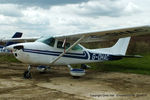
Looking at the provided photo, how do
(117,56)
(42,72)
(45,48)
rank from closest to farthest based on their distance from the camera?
(45,48)
(42,72)
(117,56)

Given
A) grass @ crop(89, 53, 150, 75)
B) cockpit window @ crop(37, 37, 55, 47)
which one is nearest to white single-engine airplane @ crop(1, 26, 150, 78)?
cockpit window @ crop(37, 37, 55, 47)

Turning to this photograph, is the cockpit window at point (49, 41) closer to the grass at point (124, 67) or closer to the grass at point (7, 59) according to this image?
the grass at point (124, 67)

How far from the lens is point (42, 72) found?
10.2 m

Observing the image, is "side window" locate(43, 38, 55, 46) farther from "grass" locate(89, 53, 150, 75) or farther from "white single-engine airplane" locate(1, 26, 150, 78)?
"grass" locate(89, 53, 150, 75)

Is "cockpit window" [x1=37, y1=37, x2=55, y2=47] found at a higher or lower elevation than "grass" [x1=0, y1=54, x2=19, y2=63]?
higher

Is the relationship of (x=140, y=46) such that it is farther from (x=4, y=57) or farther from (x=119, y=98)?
(x=119, y=98)

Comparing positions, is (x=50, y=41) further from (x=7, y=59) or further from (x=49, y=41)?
(x=7, y=59)

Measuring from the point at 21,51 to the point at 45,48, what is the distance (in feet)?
3.39

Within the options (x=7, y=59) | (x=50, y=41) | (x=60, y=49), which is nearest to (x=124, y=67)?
(x=60, y=49)

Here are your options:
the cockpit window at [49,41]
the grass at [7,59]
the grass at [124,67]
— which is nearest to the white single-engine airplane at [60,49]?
the cockpit window at [49,41]

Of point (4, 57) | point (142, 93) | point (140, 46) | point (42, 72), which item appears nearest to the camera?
point (142, 93)

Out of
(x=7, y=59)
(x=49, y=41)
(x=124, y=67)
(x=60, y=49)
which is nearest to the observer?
(x=49, y=41)

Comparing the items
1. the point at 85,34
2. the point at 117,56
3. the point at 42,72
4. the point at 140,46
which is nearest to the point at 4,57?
the point at 42,72

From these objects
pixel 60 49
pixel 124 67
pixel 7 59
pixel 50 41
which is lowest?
pixel 124 67
